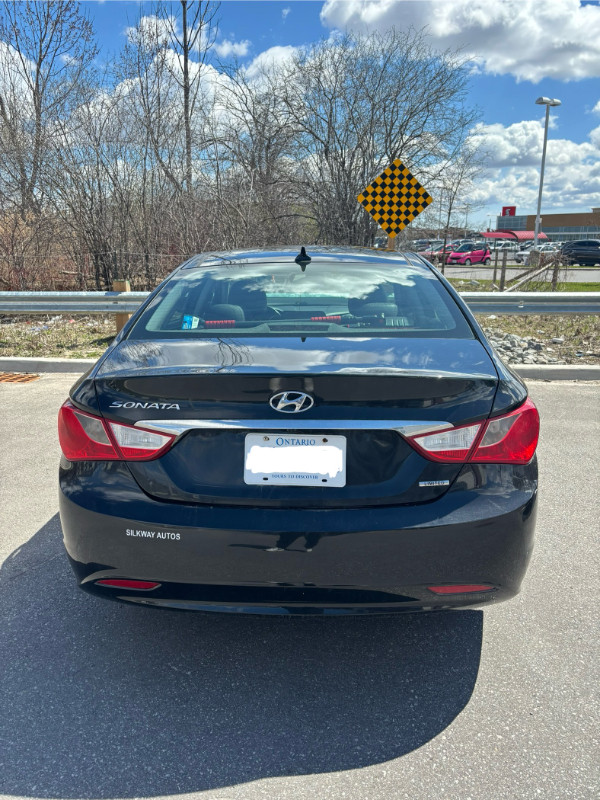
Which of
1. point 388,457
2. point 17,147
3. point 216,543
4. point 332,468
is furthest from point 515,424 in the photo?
point 17,147

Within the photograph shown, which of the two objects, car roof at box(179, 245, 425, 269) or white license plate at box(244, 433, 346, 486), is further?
car roof at box(179, 245, 425, 269)

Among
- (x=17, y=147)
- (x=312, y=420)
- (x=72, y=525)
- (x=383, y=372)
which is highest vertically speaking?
(x=17, y=147)

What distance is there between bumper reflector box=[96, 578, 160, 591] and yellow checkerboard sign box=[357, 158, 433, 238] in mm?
9687

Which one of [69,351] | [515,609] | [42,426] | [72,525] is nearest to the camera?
[72,525]

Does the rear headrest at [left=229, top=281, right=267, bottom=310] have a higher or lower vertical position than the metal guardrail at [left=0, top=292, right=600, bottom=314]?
higher

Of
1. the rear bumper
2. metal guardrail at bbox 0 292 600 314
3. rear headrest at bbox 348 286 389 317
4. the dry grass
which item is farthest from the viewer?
the dry grass

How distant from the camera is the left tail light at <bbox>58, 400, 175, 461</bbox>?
6.73 feet

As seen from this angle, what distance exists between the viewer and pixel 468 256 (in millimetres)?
39281

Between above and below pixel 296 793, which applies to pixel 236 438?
above

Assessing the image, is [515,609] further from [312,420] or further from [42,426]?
[42,426]

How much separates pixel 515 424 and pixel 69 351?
25.1 feet

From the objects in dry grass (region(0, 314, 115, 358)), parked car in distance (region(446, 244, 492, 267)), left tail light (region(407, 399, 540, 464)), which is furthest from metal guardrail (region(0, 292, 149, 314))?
parked car in distance (region(446, 244, 492, 267))

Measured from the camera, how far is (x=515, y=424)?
6.87 ft

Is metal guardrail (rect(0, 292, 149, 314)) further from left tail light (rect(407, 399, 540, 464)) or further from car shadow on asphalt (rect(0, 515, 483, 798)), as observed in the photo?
left tail light (rect(407, 399, 540, 464))
